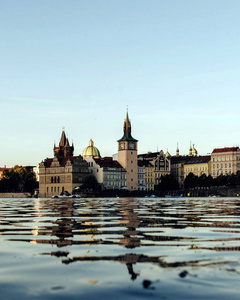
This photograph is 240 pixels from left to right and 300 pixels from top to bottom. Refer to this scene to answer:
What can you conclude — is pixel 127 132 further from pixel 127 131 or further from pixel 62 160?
pixel 62 160

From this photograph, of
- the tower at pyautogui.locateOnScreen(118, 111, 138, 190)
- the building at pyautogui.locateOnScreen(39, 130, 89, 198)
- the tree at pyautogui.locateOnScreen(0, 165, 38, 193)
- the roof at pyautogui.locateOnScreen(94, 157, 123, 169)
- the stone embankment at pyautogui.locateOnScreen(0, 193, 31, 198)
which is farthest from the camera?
the tree at pyautogui.locateOnScreen(0, 165, 38, 193)

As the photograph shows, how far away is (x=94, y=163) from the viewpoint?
609ft

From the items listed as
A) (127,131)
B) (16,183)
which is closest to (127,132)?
(127,131)

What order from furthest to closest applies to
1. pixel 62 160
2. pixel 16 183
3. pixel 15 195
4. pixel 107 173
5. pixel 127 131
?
pixel 127 131 < pixel 16 183 < pixel 62 160 < pixel 107 173 < pixel 15 195

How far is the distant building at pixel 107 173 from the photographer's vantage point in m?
181

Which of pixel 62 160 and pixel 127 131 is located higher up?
pixel 127 131

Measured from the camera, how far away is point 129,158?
191 meters

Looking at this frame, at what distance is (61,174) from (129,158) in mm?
25505

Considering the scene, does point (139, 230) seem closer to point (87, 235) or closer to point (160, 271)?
point (87, 235)

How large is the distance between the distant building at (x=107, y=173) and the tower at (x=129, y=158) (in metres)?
2.21

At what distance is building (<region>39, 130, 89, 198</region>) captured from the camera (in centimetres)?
17888

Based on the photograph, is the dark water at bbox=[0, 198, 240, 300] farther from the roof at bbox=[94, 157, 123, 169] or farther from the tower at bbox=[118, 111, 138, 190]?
the tower at bbox=[118, 111, 138, 190]

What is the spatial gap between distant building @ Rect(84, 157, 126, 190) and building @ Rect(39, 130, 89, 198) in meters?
3.52

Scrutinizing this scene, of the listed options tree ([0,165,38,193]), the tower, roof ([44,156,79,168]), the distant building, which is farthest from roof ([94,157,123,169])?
tree ([0,165,38,193])
